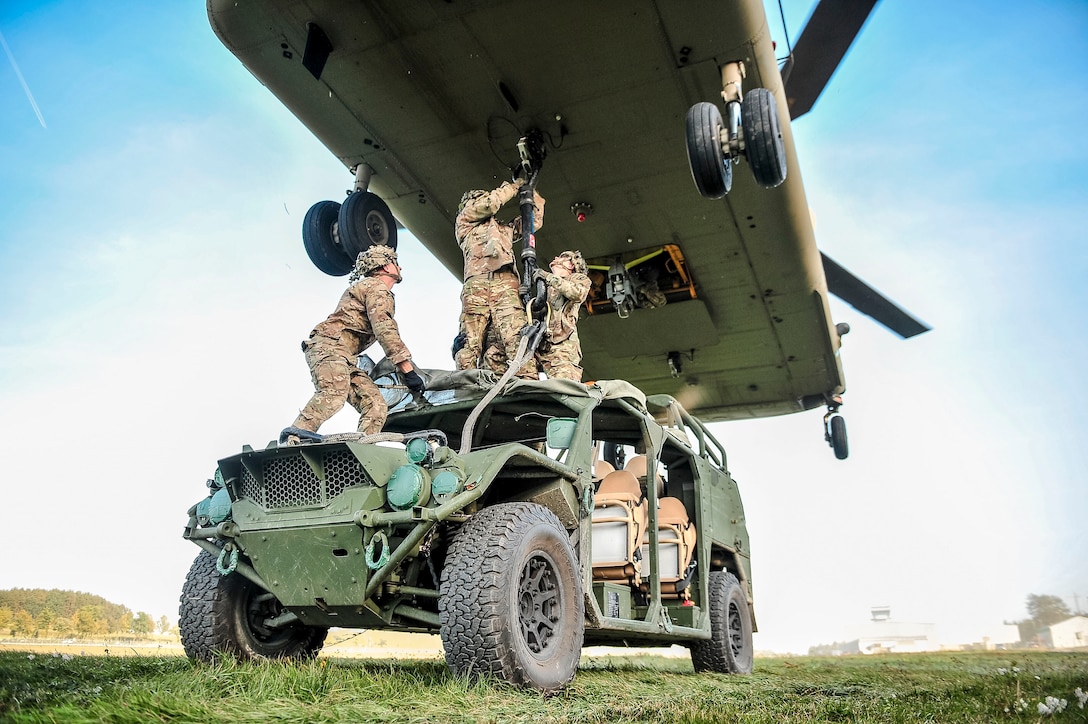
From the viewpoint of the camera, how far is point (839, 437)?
11945 millimetres

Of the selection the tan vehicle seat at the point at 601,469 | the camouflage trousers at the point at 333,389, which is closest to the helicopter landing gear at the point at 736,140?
the tan vehicle seat at the point at 601,469

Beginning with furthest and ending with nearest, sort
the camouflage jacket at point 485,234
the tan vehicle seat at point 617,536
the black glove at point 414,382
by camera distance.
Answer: the camouflage jacket at point 485,234, the black glove at point 414,382, the tan vehicle seat at point 617,536

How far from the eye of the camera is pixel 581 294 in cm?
686

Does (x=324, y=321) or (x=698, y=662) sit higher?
(x=324, y=321)

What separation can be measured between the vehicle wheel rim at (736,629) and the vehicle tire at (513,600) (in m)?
2.63

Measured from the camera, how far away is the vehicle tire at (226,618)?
405 cm

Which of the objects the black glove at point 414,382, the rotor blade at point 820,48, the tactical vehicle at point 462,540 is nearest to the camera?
the tactical vehicle at point 462,540

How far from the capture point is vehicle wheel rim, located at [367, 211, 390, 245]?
25.5ft

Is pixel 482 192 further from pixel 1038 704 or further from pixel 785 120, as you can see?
pixel 1038 704

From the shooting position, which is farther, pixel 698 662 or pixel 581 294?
pixel 581 294

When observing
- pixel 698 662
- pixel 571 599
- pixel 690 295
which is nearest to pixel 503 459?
pixel 571 599

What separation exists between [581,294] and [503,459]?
3342mm

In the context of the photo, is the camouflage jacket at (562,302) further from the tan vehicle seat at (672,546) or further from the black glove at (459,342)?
the tan vehicle seat at (672,546)

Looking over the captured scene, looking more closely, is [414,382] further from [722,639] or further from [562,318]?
[722,639]
